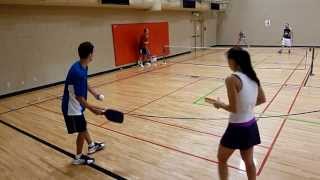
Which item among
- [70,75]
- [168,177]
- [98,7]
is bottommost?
[168,177]

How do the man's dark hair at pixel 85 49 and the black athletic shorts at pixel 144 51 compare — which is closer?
the man's dark hair at pixel 85 49

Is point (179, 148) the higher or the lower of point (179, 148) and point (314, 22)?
the lower

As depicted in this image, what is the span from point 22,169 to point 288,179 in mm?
3727

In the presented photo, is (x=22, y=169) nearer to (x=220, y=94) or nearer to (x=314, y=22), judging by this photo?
(x=220, y=94)

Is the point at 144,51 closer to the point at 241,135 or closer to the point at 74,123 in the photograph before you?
the point at 74,123

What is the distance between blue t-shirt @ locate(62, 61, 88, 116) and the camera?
12.2 feet

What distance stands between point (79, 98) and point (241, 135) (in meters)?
2.15

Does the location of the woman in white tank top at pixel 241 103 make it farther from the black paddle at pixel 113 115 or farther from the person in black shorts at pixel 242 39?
the person in black shorts at pixel 242 39

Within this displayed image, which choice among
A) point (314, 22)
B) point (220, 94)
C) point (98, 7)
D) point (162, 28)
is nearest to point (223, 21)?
point (314, 22)

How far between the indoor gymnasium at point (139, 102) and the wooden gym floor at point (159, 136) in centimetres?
3

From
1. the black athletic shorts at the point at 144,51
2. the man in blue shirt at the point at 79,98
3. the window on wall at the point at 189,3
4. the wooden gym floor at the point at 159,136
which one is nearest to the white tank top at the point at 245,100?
the wooden gym floor at the point at 159,136

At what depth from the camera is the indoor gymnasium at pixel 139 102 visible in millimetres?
3739

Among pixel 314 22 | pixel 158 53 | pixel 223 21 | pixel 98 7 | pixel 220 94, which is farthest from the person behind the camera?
pixel 223 21

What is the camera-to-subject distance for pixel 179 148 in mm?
4691
